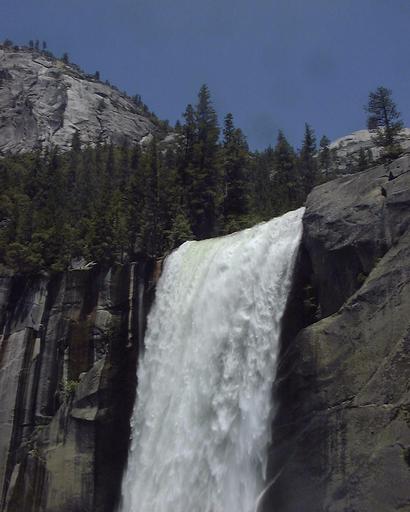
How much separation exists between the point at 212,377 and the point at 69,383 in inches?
514

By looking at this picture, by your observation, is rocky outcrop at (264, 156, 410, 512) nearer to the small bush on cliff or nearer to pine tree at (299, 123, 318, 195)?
the small bush on cliff

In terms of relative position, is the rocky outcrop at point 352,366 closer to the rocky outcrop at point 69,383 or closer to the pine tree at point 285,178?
the rocky outcrop at point 69,383

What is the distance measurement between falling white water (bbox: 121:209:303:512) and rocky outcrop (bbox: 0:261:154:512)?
1790 millimetres

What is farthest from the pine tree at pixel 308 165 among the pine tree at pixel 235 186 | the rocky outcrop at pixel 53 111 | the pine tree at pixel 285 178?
the rocky outcrop at pixel 53 111

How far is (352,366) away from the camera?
836 inches

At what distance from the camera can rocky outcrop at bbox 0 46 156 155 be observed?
122 metres

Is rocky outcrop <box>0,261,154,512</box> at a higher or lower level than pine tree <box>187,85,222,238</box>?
lower

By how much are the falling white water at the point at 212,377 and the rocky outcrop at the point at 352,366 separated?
1.60 m

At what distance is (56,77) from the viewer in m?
138

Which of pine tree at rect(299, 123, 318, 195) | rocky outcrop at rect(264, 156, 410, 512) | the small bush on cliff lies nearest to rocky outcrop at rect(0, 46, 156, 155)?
pine tree at rect(299, 123, 318, 195)

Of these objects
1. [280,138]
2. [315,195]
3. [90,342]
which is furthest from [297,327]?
[280,138]

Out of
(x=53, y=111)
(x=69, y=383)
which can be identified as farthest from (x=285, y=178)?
(x=53, y=111)

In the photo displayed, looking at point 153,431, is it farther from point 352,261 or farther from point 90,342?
point 352,261

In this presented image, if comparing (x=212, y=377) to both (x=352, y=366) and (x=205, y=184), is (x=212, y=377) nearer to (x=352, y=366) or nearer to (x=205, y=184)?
(x=352, y=366)
